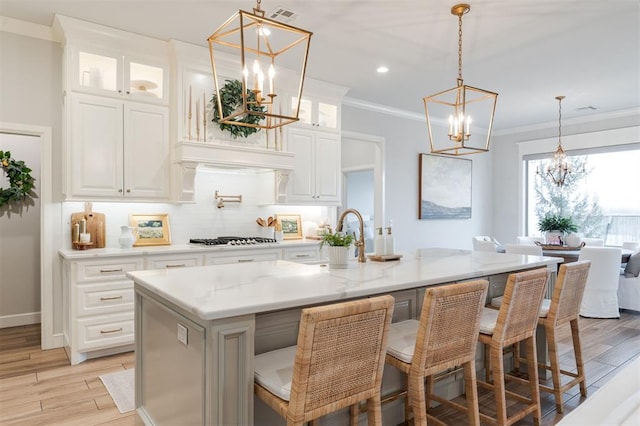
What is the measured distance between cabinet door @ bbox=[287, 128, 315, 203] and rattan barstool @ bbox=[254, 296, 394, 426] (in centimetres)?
338

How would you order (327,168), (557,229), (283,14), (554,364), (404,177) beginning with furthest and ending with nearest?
(404,177)
(557,229)
(327,168)
(283,14)
(554,364)

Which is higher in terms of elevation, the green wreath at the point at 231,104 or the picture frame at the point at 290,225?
the green wreath at the point at 231,104

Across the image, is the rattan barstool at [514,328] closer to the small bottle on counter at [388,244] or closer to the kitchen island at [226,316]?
the kitchen island at [226,316]

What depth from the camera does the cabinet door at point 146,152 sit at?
3.90m

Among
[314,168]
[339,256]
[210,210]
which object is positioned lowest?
[339,256]

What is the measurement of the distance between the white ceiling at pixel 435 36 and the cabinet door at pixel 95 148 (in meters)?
0.75

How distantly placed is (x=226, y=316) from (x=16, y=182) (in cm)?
425

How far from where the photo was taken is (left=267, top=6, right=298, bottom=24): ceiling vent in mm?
3303

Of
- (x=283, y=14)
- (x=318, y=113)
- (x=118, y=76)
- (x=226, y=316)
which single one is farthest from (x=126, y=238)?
(x=226, y=316)

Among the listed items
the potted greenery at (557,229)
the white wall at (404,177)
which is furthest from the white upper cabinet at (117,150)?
the potted greenery at (557,229)

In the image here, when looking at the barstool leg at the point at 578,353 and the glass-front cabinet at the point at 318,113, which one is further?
the glass-front cabinet at the point at 318,113

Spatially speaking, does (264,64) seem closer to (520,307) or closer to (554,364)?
(520,307)

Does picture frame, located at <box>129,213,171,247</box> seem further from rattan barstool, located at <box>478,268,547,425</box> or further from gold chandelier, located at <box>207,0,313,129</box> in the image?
rattan barstool, located at <box>478,268,547,425</box>

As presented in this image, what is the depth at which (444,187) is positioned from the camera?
7.20 m
